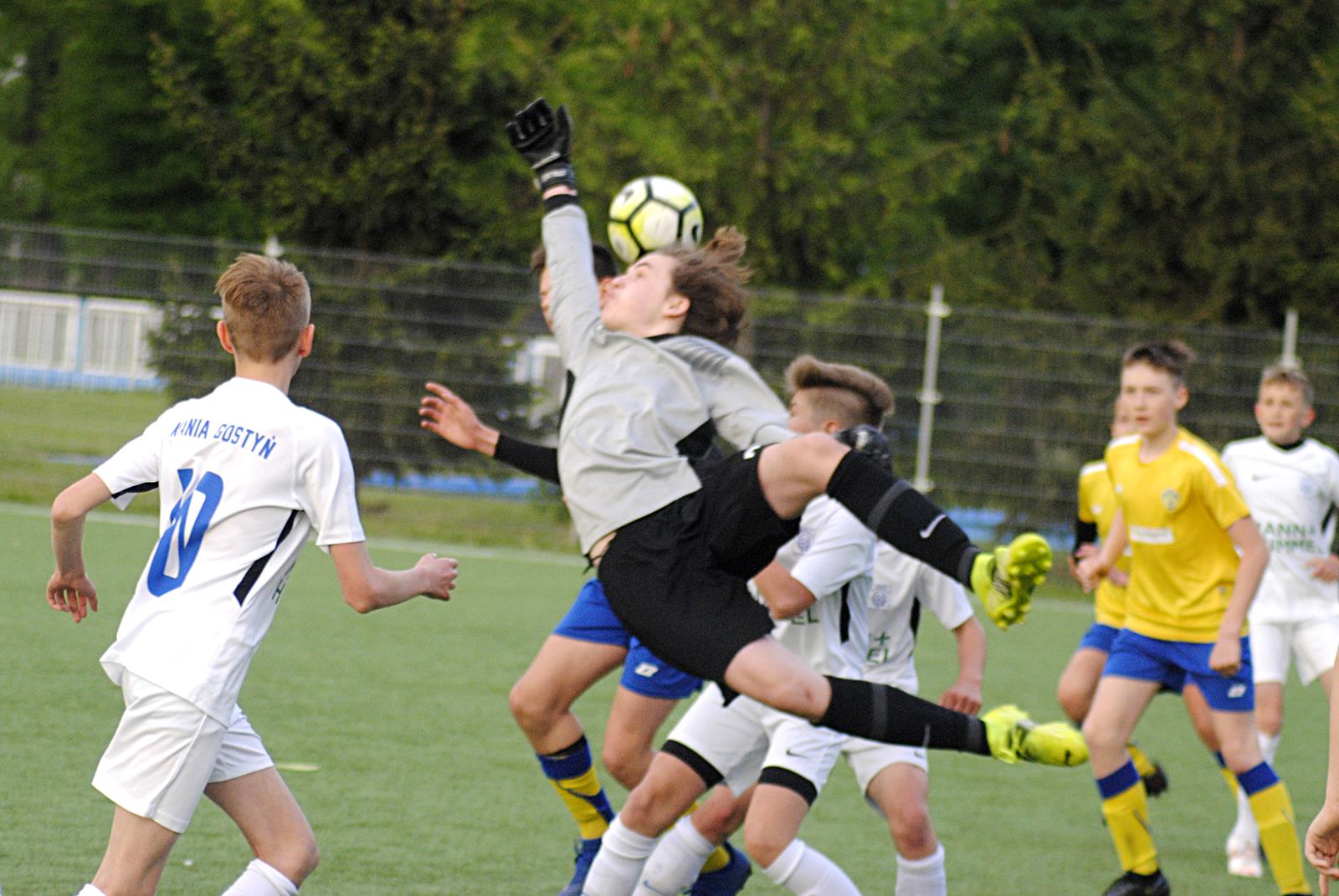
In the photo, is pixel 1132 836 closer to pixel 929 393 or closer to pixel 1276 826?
pixel 1276 826

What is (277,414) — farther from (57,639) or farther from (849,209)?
(849,209)

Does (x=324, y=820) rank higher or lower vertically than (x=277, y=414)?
lower

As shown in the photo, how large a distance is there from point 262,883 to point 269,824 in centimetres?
13

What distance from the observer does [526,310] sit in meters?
14.5

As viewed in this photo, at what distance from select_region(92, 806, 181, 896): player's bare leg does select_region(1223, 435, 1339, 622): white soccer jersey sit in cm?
542

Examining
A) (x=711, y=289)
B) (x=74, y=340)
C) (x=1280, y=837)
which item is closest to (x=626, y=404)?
(x=711, y=289)

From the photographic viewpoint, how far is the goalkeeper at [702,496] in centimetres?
367

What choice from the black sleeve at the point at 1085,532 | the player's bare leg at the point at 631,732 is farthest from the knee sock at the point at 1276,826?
the player's bare leg at the point at 631,732

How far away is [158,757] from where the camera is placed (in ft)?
11.2

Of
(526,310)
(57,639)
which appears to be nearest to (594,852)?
(57,639)

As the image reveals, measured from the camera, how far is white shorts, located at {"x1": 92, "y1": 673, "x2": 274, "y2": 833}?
135 inches

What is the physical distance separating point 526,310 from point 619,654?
954 cm

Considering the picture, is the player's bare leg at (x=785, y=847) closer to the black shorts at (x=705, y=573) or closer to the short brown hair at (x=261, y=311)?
the black shorts at (x=705, y=573)

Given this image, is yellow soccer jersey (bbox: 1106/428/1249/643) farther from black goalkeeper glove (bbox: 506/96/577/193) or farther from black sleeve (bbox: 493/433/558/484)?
black goalkeeper glove (bbox: 506/96/577/193)
